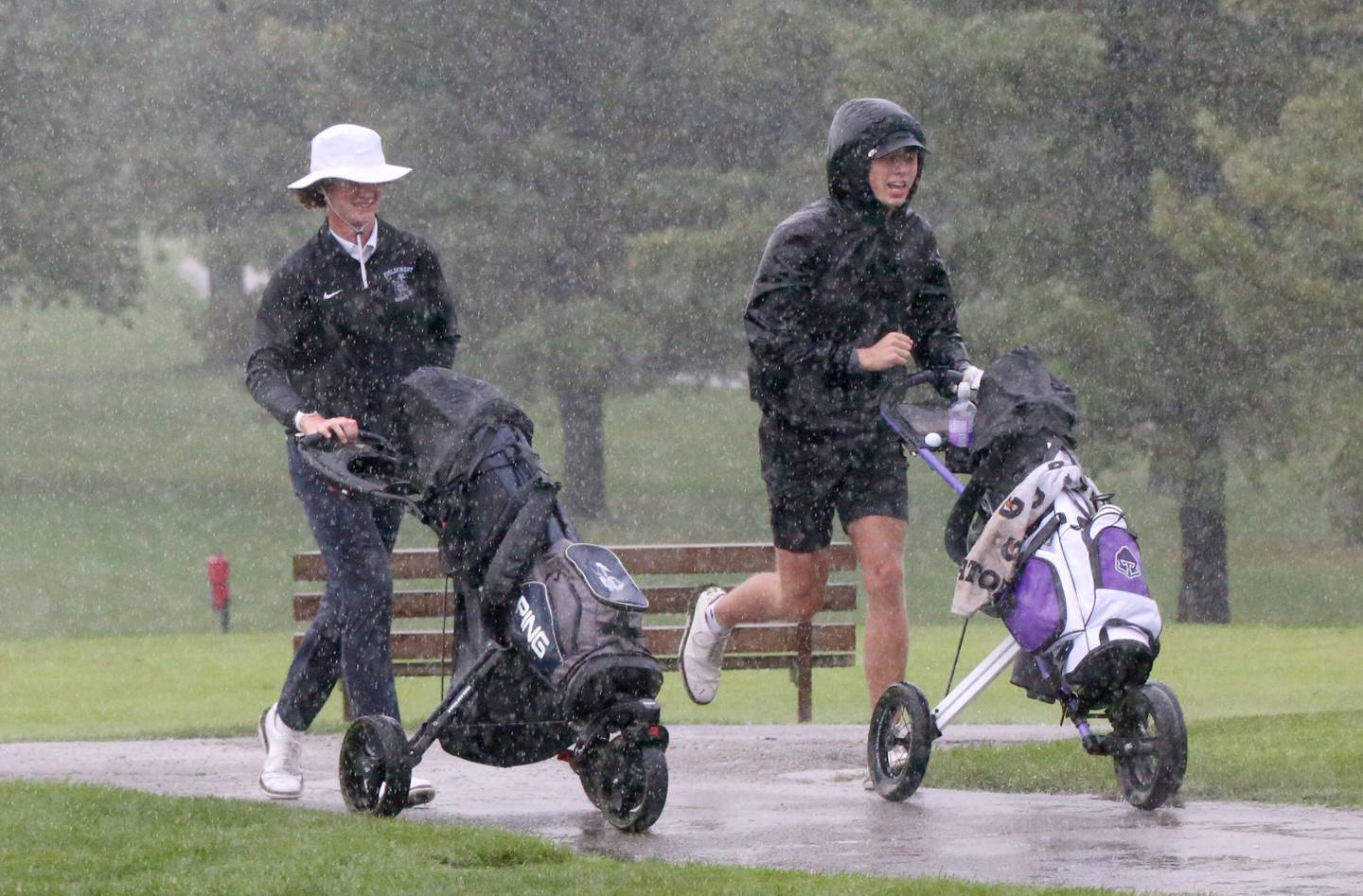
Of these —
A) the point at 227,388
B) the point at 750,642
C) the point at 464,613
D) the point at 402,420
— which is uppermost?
the point at 402,420

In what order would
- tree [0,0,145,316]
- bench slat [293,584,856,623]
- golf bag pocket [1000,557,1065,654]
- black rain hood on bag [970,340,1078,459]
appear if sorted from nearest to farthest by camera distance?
golf bag pocket [1000,557,1065,654] < black rain hood on bag [970,340,1078,459] < bench slat [293,584,856,623] < tree [0,0,145,316]

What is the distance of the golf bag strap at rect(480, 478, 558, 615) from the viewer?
652 centimetres

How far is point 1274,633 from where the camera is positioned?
22.3 metres

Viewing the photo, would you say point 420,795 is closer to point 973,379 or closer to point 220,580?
point 973,379

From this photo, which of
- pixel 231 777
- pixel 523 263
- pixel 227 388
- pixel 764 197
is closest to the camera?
pixel 231 777

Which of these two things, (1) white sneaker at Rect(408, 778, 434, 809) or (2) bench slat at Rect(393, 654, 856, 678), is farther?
(2) bench slat at Rect(393, 654, 856, 678)

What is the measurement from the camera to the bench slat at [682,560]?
1272 centimetres

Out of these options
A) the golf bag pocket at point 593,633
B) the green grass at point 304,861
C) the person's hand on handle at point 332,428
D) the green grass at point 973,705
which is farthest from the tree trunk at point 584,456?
the green grass at point 304,861

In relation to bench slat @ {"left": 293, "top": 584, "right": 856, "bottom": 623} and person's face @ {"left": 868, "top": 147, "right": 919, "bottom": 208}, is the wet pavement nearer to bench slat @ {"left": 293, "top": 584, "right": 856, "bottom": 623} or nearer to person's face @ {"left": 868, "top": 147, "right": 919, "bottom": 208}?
person's face @ {"left": 868, "top": 147, "right": 919, "bottom": 208}

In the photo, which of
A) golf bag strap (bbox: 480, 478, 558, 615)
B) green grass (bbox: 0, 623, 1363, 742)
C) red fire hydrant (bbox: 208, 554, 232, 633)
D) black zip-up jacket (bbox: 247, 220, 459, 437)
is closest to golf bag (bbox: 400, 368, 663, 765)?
golf bag strap (bbox: 480, 478, 558, 615)

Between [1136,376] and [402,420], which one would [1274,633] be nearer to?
[1136,376]

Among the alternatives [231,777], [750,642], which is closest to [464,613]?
[231,777]

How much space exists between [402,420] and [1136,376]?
20390 mm

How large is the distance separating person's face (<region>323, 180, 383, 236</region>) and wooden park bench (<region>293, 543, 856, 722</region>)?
506 centimetres
